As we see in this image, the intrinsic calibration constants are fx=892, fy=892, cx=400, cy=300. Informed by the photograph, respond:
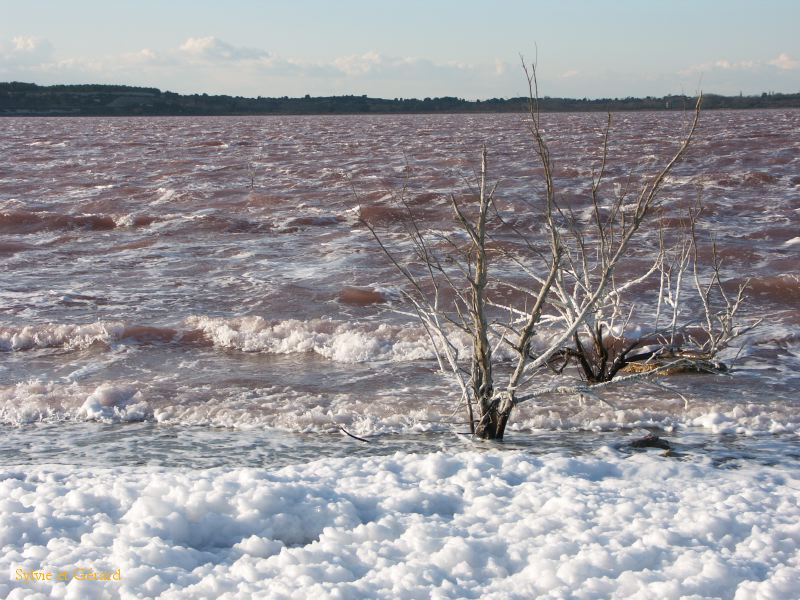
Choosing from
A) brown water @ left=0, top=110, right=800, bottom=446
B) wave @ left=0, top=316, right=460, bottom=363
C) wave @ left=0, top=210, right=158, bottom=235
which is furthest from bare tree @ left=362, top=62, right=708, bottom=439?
wave @ left=0, top=210, right=158, bottom=235

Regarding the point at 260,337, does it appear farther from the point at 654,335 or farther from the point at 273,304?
the point at 654,335

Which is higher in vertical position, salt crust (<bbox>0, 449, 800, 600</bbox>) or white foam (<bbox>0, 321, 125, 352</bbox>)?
salt crust (<bbox>0, 449, 800, 600</bbox>)

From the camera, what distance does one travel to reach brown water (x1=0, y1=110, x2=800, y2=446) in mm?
5836

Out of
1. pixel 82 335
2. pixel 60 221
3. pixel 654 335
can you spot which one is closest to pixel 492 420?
pixel 654 335

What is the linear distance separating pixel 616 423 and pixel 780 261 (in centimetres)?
697

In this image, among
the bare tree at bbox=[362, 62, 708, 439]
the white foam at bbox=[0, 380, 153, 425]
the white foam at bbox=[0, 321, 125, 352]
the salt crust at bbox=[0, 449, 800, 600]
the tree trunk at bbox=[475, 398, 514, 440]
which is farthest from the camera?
the white foam at bbox=[0, 321, 125, 352]

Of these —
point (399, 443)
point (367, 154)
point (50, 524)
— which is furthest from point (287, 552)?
point (367, 154)

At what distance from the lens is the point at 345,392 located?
636 centimetres

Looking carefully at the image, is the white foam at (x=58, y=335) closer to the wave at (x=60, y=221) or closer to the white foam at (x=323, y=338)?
the white foam at (x=323, y=338)

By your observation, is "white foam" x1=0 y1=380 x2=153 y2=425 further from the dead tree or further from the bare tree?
the dead tree

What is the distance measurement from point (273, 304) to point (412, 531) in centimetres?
619

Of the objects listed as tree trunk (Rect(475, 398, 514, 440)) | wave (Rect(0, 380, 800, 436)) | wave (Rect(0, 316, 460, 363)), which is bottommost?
wave (Rect(0, 316, 460, 363))

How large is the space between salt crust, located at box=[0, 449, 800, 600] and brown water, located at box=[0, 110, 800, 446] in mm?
1308

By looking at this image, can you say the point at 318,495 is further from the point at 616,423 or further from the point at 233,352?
the point at 233,352
